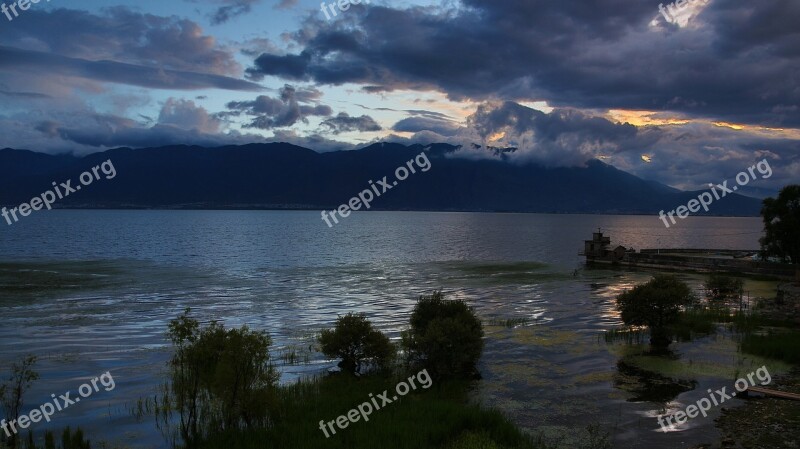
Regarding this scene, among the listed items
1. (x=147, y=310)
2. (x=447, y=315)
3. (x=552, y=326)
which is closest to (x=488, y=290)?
(x=552, y=326)

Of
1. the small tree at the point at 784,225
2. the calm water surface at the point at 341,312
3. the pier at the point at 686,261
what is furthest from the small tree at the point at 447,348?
the small tree at the point at 784,225

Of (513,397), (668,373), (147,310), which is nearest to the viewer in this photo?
(513,397)

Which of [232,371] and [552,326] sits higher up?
[232,371]

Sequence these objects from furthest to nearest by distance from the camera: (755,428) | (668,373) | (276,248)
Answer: (276,248)
(668,373)
(755,428)

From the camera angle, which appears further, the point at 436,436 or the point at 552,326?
the point at 552,326

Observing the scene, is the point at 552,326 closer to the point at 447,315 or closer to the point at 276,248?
the point at 447,315

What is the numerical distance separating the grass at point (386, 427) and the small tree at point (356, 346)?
159 inches

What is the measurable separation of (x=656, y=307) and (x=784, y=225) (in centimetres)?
5414

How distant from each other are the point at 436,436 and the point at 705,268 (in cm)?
7555

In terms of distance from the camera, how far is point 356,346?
2636 centimetres

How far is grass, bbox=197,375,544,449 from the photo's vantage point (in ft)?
53.6

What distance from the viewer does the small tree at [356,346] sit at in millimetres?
26109

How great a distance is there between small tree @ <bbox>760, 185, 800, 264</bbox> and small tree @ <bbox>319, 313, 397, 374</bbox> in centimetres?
7042

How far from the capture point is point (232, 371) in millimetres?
17906
